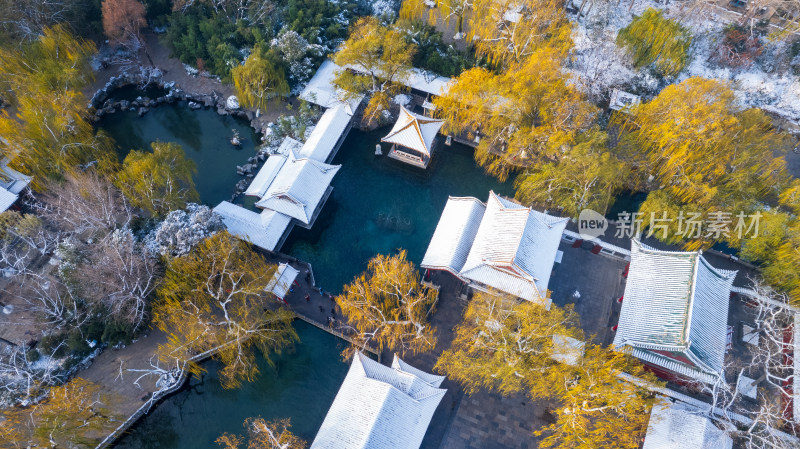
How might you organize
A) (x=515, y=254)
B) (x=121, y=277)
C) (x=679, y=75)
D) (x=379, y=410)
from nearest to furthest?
1. (x=379, y=410)
2. (x=121, y=277)
3. (x=515, y=254)
4. (x=679, y=75)

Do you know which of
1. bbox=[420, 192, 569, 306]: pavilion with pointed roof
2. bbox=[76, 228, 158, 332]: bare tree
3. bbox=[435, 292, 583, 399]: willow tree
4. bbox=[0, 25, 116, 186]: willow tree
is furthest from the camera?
bbox=[0, 25, 116, 186]: willow tree

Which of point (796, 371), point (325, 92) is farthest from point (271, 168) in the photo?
point (796, 371)

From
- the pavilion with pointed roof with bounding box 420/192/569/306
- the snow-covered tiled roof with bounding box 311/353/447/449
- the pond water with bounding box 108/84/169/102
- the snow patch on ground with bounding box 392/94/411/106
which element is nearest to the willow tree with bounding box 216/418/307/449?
the snow-covered tiled roof with bounding box 311/353/447/449

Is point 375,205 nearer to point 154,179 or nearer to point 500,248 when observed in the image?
point 500,248

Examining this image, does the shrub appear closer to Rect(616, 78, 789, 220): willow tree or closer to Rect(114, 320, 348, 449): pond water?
Rect(616, 78, 789, 220): willow tree

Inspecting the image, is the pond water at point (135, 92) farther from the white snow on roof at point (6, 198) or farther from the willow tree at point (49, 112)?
the white snow on roof at point (6, 198)

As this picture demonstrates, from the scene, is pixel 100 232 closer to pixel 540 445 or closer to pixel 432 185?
pixel 432 185

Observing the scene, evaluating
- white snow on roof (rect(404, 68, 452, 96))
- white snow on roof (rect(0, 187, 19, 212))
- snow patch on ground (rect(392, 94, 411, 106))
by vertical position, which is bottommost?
white snow on roof (rect(0, 187, 19, 212))
